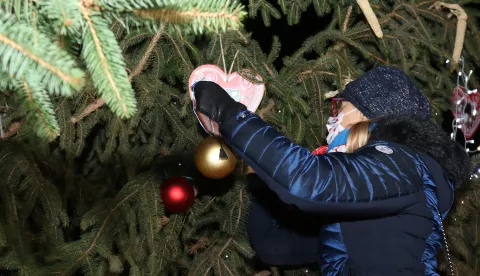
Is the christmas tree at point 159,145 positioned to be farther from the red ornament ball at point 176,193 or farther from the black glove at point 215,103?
the black glove at point 215,103

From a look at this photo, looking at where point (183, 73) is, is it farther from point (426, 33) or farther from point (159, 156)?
point (426, 33)

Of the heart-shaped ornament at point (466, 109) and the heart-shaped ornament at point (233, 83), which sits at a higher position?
the heart-shaped ornament at point (233, 83)

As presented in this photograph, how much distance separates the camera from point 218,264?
2.64m

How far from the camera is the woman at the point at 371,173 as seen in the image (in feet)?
5.05

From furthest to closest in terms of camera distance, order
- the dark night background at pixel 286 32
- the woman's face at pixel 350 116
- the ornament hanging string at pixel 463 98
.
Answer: the dark night background at pixel 286 32 → the ornament hanging string at pixel 463 98 → the woman's face at pixel 350 116

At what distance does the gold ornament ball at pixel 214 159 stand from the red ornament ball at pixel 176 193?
305 millimetres

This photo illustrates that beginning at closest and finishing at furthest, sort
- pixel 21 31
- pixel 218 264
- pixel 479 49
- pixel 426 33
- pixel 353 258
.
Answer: pixel 21 31
pixel 353 258
pixel 218 264
pixel 426 33
pixel 479 49

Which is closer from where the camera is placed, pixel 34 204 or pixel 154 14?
pixel 154 14

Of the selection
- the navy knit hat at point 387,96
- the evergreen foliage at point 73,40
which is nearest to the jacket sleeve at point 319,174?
the navy knit hat at point 387,96

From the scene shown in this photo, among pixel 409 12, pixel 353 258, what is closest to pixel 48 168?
pixel 353 258

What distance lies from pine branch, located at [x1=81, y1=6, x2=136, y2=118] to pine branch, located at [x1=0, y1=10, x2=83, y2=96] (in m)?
0.04

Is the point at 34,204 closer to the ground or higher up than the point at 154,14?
closer to the ground

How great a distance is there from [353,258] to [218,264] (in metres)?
1.03

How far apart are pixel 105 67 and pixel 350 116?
135 centimetres
